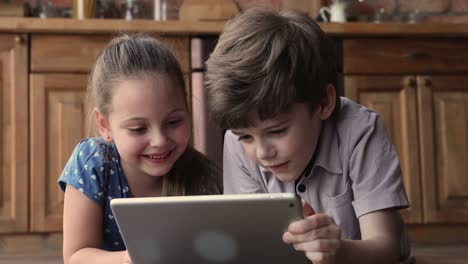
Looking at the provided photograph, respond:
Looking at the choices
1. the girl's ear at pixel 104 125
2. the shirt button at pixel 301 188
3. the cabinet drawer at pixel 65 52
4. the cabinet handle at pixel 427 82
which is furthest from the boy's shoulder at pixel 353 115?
the cabinet handle at pixel 427 82

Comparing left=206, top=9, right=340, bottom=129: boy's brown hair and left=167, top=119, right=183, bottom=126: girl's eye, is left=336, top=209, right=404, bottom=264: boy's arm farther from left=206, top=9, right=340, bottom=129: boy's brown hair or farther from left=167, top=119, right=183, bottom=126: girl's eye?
left=167, top=119, right=183, bottom=126: girl's eye

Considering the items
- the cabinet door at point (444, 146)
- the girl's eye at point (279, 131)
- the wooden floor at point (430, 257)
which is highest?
the girl's eye at point (279, 131)

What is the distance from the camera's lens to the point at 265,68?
41.9 inches

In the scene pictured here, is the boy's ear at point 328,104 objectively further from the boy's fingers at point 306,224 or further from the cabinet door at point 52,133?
the cabinet door at point 52,133

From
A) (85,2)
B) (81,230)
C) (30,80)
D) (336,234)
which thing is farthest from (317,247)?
(85,2)

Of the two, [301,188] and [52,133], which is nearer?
[301,188]

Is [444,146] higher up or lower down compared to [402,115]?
lower down

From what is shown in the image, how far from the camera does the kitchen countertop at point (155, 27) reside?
2225 mm

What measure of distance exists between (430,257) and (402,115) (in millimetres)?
637

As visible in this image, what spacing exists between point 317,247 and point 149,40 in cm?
65

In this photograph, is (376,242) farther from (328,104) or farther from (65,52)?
(65,52)

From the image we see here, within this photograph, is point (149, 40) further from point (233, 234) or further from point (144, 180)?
point (233, 234)

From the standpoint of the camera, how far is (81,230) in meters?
1.26

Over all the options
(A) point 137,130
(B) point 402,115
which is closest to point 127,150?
(A) point 137,130
